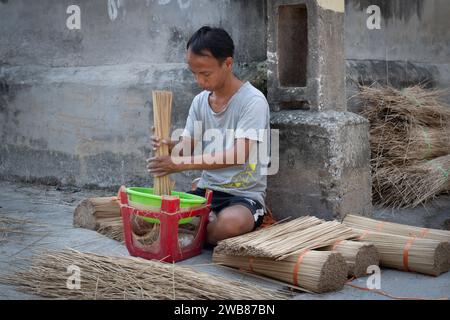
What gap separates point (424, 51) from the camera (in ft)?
20.5

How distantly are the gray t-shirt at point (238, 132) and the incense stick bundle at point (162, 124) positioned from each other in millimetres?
336

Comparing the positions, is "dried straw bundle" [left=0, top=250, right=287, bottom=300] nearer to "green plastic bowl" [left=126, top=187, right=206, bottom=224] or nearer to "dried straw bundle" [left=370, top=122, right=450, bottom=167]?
"green plastic bowl" [left=126, top=187, right=206, bottom=224]

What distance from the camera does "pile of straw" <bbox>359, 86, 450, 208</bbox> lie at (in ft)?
15.9

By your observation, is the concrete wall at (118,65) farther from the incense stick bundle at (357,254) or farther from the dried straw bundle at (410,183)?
the incense stick bundle at (357,254)

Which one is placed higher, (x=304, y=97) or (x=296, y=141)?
(x=304, y=97)

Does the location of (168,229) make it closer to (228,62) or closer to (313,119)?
(228,62)

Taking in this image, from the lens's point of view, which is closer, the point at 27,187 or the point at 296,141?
the point at 296,141

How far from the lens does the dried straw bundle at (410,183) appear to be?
4793 millimetres

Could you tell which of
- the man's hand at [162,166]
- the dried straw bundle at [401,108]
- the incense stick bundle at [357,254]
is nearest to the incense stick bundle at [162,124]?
the man's hand at [162,166]

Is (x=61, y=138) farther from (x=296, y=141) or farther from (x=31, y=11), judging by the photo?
(x=296, y=141)

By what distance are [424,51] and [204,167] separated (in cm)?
364

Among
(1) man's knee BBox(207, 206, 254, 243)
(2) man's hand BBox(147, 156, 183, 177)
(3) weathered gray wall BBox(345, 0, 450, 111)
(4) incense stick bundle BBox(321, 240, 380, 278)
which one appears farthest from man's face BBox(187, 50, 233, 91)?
(3) weathered gray wall BBox(345, 0, 450, 111)

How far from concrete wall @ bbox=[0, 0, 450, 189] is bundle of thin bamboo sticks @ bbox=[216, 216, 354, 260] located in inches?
56.4
